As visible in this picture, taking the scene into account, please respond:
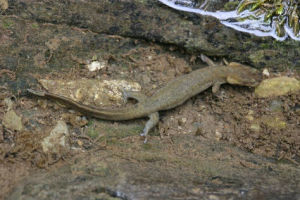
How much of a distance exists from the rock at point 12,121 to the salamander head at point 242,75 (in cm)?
400

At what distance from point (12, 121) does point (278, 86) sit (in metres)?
4.94

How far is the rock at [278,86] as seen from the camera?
638 cm

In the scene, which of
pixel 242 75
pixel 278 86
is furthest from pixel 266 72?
pixel 242 75

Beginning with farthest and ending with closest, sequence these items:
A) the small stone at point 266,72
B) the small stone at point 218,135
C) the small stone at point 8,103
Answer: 1. the small stone at point 266,72
2. the small stone at point 218,135
3. the small stone at point 8,103

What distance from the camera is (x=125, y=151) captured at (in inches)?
211

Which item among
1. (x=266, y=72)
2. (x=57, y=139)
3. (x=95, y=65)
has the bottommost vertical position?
(x=57, y=139)

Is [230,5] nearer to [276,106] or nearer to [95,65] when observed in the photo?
[276,106]

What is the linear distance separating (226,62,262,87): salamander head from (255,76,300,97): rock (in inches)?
7.0

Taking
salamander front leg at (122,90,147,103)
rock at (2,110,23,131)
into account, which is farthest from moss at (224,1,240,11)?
rock at (2,110,23,131)

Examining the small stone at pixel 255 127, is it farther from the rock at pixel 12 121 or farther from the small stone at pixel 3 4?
the small stone at pixel 3 4

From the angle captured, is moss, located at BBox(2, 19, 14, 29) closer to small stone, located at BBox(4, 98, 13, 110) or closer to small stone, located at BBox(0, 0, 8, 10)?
small stone, located at BBox(0, 0, 8, 10)

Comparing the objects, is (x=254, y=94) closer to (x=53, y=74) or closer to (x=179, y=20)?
(x=179, y=20)

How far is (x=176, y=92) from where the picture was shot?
630 cm

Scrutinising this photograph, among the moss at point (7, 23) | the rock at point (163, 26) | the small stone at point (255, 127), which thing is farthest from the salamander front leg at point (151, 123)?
the moss at point (7, 23)
